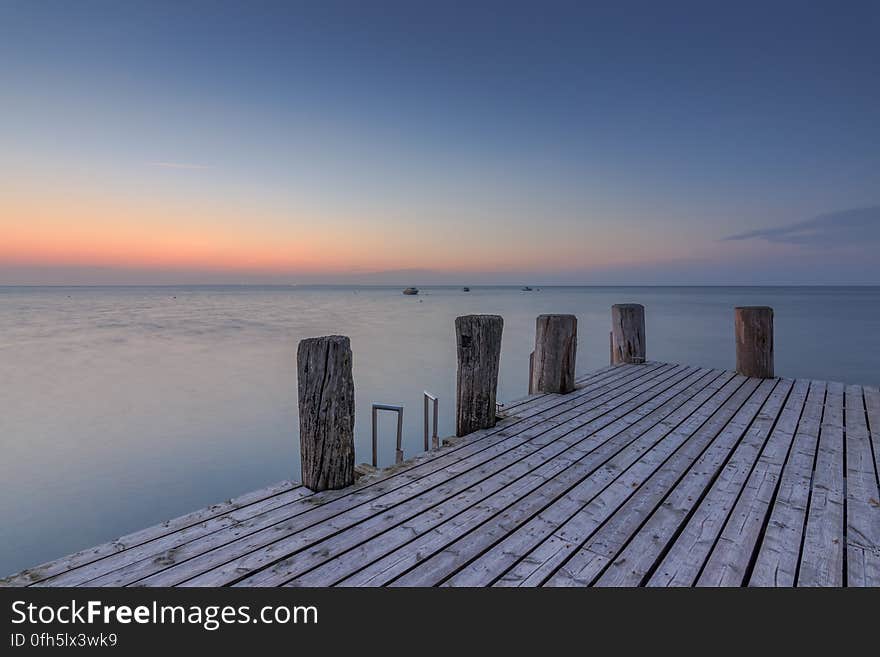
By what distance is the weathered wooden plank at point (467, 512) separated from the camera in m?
2.21

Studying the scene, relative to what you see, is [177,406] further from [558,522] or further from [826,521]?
[826,521]

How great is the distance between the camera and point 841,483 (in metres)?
3.14

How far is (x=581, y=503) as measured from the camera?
2871mm

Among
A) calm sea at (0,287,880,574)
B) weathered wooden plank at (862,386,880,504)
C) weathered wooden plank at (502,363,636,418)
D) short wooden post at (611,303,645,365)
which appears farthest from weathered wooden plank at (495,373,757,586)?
calm sea at (0,287,880,574)

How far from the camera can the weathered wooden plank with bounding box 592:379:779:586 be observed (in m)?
2.15

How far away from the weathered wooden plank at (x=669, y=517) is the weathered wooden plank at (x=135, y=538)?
2.11 m

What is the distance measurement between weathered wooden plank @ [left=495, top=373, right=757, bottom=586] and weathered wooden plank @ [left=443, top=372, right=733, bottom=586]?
1cm

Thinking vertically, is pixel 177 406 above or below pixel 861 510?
below

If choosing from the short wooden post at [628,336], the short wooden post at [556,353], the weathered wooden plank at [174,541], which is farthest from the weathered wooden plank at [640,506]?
the short wooden post at [628,336]

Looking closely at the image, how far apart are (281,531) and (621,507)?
7.21 feet

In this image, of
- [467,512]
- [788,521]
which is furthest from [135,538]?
[788,521]
